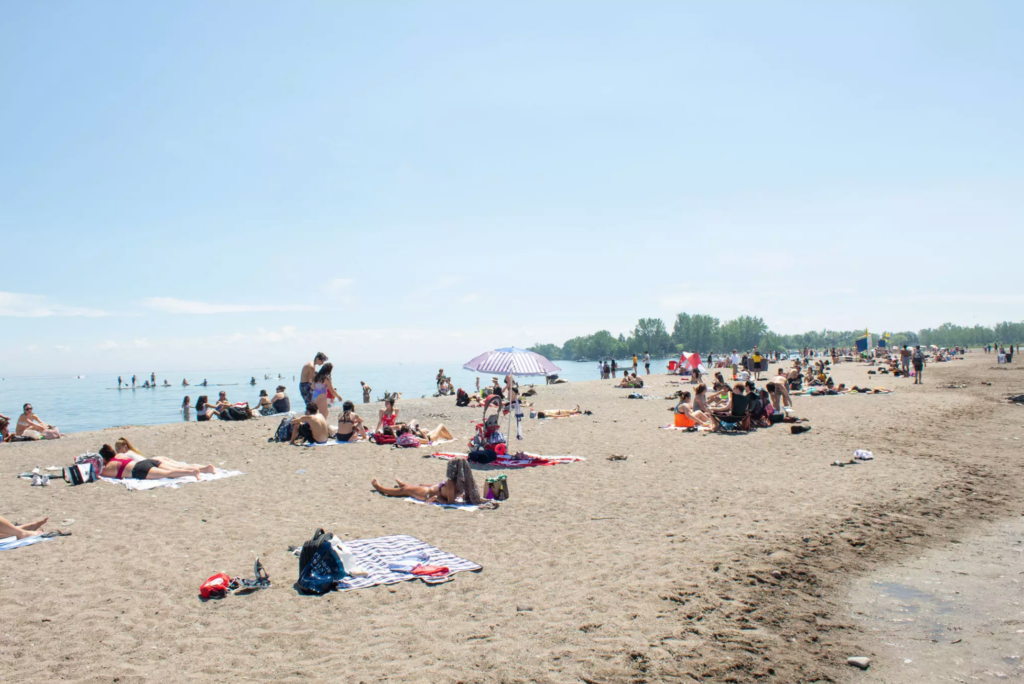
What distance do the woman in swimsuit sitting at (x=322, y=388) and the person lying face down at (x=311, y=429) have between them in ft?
1.23

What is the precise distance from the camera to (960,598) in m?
5.66

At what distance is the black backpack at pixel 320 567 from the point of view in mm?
5637

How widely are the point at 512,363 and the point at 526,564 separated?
6.32 m

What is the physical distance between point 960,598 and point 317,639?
6.12m

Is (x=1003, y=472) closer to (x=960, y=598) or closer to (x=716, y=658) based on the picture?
(x=960, y=598)

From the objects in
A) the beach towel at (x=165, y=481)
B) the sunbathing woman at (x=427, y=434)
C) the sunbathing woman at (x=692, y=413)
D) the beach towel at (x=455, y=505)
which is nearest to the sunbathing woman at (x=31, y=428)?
the beach towel at (x=165, y=481)

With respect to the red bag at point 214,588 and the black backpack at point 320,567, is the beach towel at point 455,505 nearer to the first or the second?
the black backpack at point 320,567

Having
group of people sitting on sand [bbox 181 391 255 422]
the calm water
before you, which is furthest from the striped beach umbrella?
the calm water

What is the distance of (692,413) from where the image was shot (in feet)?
55.0

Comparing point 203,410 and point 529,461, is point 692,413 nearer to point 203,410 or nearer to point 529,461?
point 529,461

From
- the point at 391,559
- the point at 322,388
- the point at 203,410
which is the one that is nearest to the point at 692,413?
the point at 322,388

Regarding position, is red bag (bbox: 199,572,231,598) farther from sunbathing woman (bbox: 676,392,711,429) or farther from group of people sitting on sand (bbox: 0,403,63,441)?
group of people sitting on sand (bbox: 0,403,63,441)

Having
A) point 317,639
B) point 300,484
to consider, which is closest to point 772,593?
point 317,639

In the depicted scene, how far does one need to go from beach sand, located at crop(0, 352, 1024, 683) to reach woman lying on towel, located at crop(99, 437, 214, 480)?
1.36 feet
